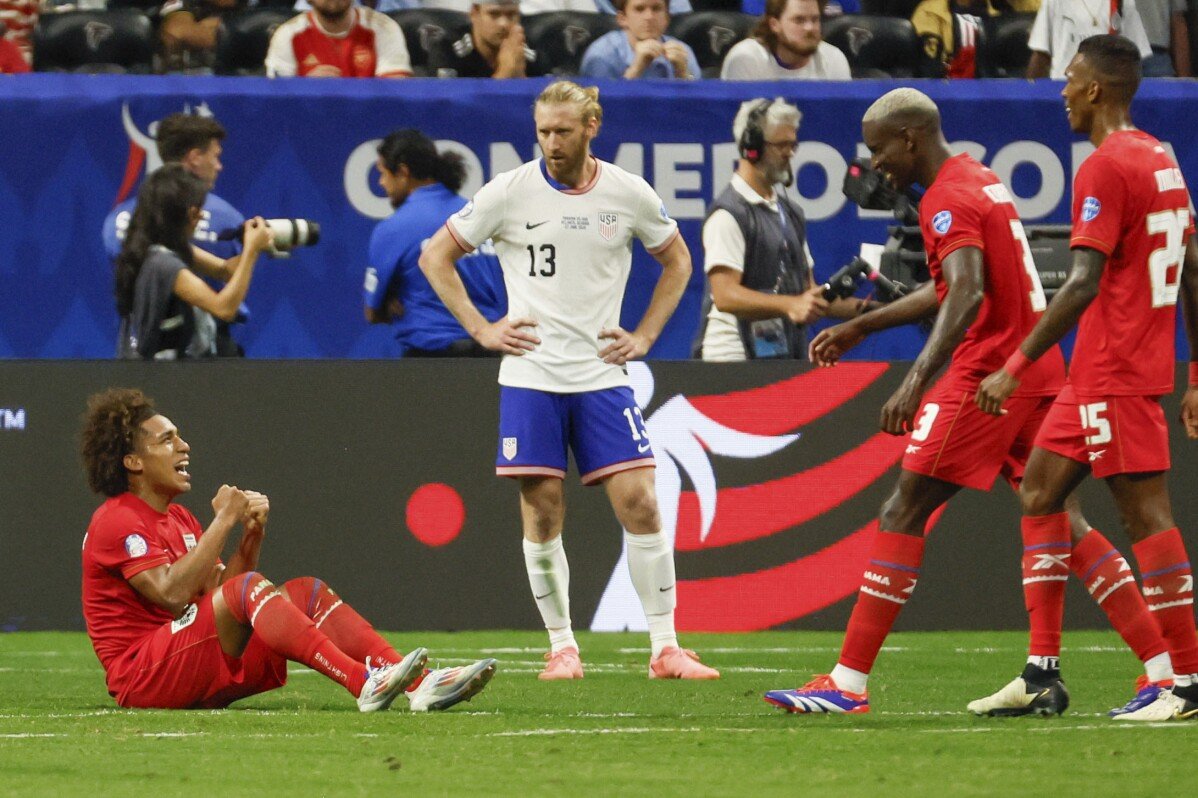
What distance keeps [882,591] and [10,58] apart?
7425 mm

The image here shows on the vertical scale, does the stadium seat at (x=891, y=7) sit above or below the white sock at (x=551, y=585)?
above

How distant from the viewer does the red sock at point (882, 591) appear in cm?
618

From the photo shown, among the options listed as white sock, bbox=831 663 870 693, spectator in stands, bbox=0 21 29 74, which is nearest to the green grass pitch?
white sock, bbox=831 663 870 693

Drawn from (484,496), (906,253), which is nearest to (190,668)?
(484,496)

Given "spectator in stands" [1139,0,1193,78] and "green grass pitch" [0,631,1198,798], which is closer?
"green grass pitch" [0,631,1198,798]

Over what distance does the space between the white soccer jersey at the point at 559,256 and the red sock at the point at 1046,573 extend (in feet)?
6.80

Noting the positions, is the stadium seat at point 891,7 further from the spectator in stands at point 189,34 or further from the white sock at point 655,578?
the white sock at point 655,578

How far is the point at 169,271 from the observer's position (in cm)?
966

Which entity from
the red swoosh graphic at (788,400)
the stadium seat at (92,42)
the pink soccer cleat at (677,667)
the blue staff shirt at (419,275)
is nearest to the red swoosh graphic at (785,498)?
the red swoosh graphic at (788,400)

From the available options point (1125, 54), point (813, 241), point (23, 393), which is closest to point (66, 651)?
point (23, 393)

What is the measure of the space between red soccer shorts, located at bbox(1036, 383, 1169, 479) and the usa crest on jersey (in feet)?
7.49

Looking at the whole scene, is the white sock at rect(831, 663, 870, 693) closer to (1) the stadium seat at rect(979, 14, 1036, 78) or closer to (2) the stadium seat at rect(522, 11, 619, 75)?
(2) the stadium seat at rect(522, 11, 619, 75)

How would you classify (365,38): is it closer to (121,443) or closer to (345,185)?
(345,185)

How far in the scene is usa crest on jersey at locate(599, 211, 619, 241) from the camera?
788cm
